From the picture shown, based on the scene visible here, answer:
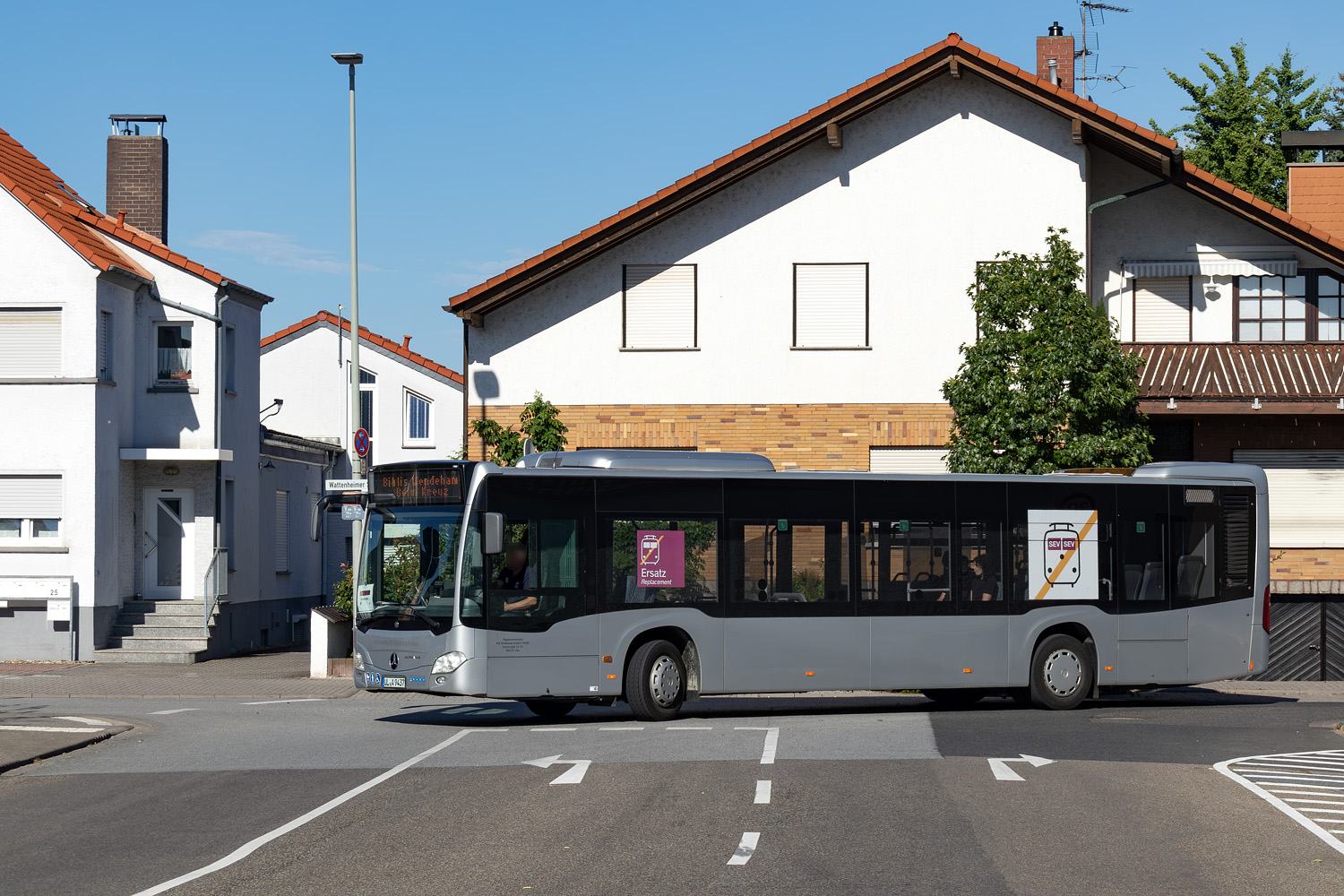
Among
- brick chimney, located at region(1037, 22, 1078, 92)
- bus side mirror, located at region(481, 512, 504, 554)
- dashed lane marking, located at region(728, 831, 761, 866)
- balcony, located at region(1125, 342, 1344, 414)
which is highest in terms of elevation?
brick chimney, located at region(1037, 22, 1078, 92)

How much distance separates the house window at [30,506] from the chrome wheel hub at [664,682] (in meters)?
14.8

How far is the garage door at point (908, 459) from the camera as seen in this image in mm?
27125

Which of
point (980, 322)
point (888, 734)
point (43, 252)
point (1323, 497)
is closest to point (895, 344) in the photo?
point (980, 322)

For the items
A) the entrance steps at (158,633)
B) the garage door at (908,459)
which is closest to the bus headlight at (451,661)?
the garage door at (908,459)

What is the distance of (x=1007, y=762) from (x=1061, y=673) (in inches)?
227

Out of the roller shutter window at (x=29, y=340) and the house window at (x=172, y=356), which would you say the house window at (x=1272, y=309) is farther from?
the roller shutter window at (x=29, y=340)

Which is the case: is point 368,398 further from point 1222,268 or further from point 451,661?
point 451,661

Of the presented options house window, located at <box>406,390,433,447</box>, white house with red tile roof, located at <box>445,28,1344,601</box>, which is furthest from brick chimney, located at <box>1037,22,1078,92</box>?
house window, located at <box>406,390,433,447</box>

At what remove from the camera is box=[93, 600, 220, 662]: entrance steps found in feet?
90.2

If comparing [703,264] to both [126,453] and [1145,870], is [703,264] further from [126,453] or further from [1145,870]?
[1145,870]

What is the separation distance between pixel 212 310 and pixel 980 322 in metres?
14.4

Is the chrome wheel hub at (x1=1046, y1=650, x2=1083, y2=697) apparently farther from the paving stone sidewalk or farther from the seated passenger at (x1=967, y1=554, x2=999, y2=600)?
the paving stone sidewalk

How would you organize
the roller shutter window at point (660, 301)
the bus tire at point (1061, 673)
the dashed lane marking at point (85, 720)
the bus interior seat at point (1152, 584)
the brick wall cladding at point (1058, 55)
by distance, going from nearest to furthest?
the dashed lane marking at point (85, 720) → the bus tire at point (1061, 673) → the bus interior seat at point (1152, 584) → the roller shutter window at point (660, 301) → the brick wall cladding at point (1058, 55)

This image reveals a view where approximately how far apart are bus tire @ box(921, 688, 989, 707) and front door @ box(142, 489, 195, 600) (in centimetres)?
1537
